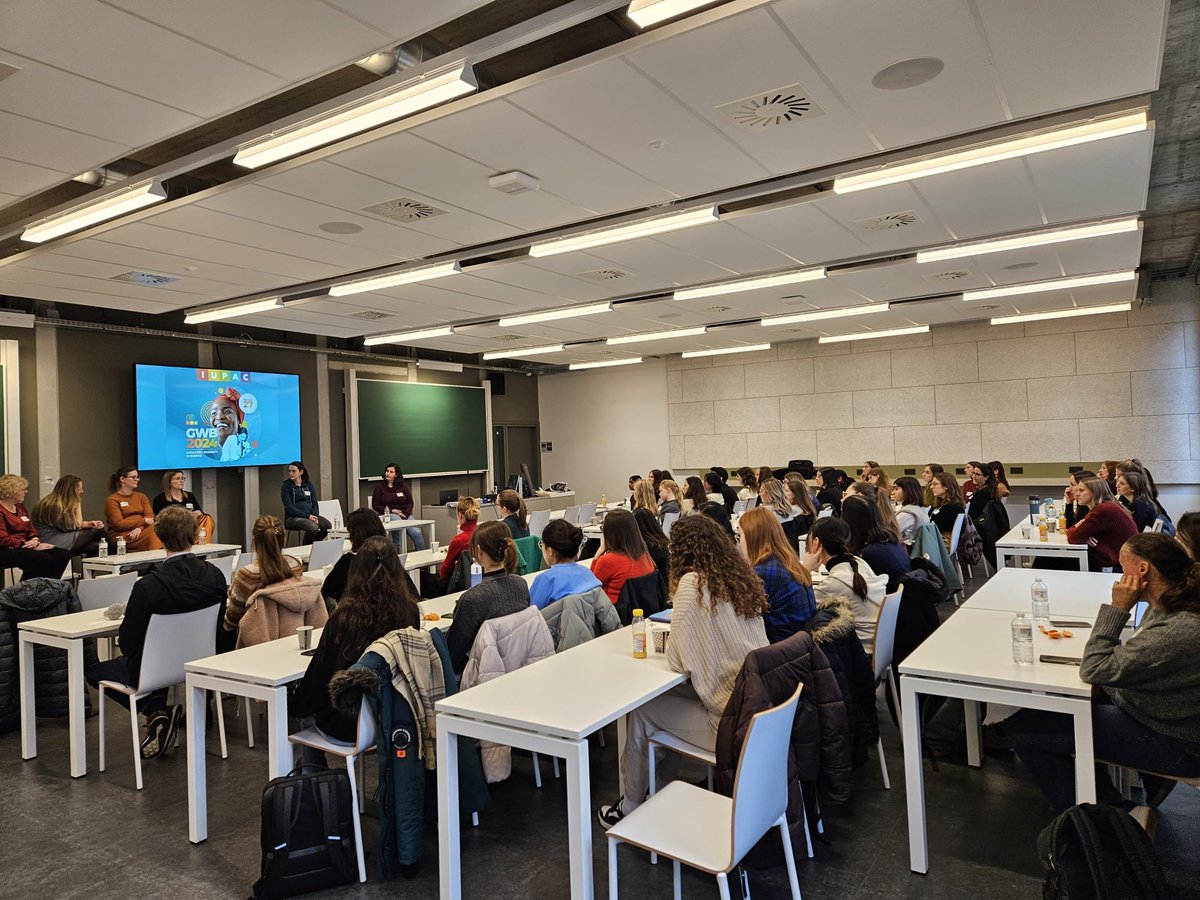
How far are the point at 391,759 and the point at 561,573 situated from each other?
1.34 m

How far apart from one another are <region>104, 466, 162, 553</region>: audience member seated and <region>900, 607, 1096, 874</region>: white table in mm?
6909

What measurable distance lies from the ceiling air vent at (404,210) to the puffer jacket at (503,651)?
3.03 metres

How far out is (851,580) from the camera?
375cm

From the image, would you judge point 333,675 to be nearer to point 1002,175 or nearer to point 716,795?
point 716,795

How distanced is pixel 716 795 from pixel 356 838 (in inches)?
56.0

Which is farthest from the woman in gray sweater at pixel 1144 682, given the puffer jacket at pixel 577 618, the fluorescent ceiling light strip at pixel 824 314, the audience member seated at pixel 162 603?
the fluorescent ceiling light strip at pixel 824 314

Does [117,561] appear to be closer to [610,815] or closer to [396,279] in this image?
[396,279]

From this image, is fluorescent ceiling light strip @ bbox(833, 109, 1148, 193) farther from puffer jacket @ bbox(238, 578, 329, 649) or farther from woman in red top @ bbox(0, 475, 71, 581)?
woman in red top @ bbox(0, 475, 71, 581)

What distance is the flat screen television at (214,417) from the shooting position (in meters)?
9.20

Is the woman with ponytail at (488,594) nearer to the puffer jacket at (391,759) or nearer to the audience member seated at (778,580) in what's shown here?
the puffer jacket at (391,759)

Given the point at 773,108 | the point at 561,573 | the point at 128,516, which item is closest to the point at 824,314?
the point at 773,108

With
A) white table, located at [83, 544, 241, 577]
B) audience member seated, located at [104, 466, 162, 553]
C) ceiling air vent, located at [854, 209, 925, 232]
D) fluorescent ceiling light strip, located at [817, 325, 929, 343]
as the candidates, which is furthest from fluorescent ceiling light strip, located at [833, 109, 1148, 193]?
fluorescent ceiling light strip, located at [817, 325, 929, 343]

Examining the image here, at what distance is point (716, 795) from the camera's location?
8.25ft

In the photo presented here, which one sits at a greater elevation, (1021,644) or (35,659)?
(1021,644)
